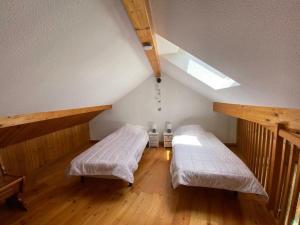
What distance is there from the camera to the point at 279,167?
6.12 ft

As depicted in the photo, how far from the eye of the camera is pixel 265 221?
1826 mm

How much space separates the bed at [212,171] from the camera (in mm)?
1962

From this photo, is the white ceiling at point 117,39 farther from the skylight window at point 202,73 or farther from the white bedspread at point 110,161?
the skylight window at point 202,73

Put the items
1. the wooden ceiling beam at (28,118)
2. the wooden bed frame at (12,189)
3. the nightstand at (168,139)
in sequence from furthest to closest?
the nightstand at (168,139)
the wooden bed frame at (12,189)
the wooden ceiling beam at (28,118)

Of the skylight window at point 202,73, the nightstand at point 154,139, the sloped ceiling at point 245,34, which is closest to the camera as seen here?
the sloped ceiling at point 245,34

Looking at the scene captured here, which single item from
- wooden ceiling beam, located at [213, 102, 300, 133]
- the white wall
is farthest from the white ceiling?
the white wall

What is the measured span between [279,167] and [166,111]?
2.73 m

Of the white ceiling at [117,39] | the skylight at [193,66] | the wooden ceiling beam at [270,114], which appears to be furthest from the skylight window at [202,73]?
the white ceiling at [117,39]

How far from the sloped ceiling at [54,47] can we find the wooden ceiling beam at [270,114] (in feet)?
5.31

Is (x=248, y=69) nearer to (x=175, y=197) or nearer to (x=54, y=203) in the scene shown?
(x=175, y=197)

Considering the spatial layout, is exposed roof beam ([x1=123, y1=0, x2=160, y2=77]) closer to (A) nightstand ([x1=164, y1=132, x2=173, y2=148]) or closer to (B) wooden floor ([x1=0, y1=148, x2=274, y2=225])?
(B) wooden floor ([x1=0, y1=148, x2=274, y2=225])

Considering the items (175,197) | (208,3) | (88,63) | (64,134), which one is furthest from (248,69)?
(64,134)

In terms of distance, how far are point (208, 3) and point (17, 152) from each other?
321cm

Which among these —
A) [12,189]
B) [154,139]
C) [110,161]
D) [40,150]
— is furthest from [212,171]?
[40,150]
